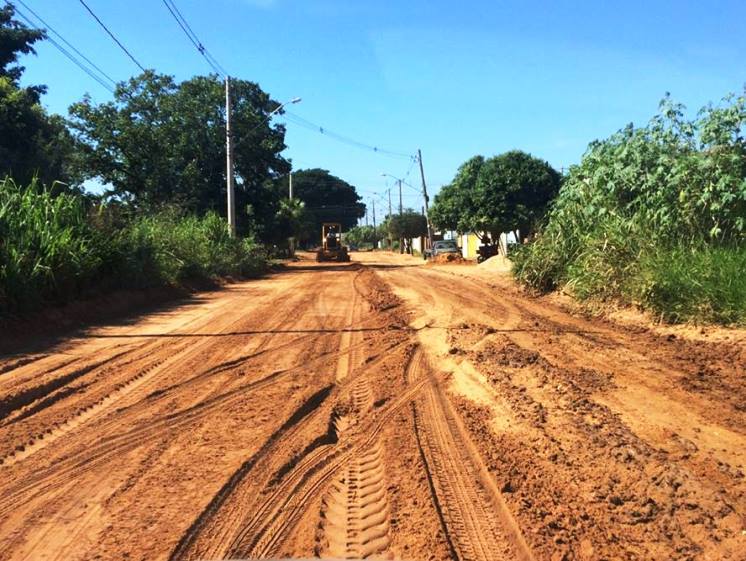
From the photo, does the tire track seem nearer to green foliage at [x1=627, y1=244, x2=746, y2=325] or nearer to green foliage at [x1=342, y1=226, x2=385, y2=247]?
green foliage at [x1=627, y1=244, x2=746, y2=325]

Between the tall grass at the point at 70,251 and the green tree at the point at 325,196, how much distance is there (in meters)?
91.8

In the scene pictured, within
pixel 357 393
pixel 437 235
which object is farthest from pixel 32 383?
pixel 437 235

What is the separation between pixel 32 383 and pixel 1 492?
3.02 m

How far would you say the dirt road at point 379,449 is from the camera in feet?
11.6

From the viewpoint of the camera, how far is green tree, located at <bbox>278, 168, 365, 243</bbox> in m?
114

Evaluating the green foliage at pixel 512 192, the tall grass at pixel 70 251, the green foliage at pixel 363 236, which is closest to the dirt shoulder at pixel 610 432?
the tall grass at pixel 70 251

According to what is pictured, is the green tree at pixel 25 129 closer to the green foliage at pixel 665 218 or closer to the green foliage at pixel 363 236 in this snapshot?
the green foliage at pixel 665 218

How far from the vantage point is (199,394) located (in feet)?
21.2

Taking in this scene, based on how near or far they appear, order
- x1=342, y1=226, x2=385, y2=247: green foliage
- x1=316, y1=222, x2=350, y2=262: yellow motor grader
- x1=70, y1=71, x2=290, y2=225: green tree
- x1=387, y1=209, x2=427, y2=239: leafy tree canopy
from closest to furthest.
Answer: x1=70, y1=71, x2=290, y2=225: green tree, x1=316, y1=222, x2=350, y2=262: yellow motor grader, x1=387, y1=209, x2=427, y2=239: leafy tree canopy, x1=342, y1=226, x2=385, y2=247: green foliage

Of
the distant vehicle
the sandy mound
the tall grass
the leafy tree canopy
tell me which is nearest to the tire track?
the tall grass

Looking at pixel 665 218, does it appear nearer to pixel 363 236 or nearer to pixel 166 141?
pixel 166 141

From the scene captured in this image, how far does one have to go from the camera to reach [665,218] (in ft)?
37.4

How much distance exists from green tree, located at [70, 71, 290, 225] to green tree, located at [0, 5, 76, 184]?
4.62 feet

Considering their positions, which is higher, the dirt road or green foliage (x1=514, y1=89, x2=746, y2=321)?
green foliage (x1=514, y1=89, x2=746, y2=321)
